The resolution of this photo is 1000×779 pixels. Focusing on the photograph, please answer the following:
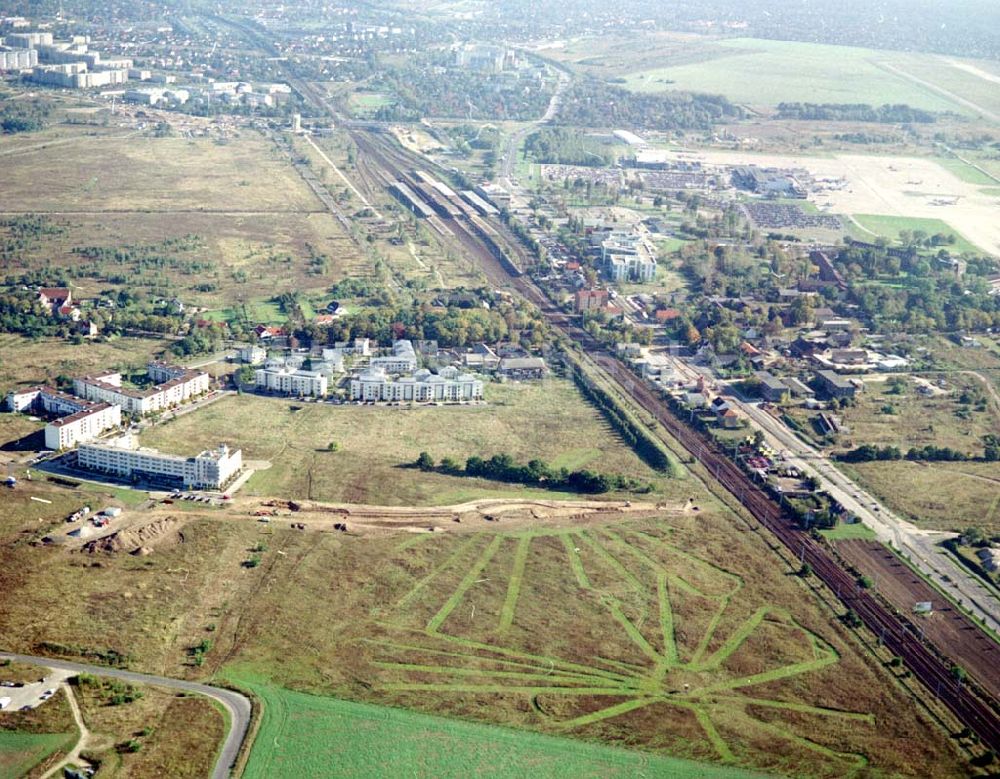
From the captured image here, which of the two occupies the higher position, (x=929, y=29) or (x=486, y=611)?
(x=929, y=29)

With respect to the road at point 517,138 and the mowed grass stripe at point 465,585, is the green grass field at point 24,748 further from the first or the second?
the road at point 517,138

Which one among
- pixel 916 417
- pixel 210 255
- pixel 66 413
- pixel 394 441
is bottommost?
pixel 394 441

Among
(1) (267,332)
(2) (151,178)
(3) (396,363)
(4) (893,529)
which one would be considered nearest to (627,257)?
(3) (396,363)

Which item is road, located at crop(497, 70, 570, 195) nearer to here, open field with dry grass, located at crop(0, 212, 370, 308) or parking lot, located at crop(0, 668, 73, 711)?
open field with dry grass, located at crop(0, 212, 370, 308)

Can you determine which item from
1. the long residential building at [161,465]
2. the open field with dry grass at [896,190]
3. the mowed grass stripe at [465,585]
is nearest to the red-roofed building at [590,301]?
the long residential building at [161,465]

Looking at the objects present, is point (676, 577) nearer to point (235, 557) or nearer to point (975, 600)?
point (975, 600)

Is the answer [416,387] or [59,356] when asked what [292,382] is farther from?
[59,356]

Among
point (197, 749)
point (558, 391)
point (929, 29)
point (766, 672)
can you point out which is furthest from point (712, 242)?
point (929, 29)

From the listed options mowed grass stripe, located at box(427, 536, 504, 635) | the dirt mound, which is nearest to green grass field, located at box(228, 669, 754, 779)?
mowed grass stripe, located at box(427, 536, 504, 635)
